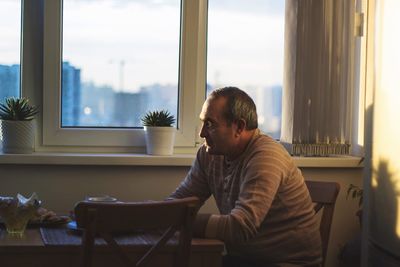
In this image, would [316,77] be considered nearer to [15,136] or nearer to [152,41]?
[152,41]

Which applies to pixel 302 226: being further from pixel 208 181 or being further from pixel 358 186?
pixel 358 186

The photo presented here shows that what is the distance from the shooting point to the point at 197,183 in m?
2.37

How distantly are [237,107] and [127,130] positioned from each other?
84cm

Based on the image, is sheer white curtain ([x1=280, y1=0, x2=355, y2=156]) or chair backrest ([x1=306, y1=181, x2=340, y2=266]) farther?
sheer white curtain ([x1=280, y1=0, x2=355, y2=156])

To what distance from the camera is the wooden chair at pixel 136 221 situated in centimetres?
149

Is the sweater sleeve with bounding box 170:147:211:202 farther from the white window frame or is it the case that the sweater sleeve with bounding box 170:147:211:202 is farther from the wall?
the white window frame

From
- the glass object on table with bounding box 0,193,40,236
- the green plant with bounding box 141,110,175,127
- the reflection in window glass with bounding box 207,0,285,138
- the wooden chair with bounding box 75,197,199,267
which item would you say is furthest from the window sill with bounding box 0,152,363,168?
the wooden chair with bounding box 75,197,199,267

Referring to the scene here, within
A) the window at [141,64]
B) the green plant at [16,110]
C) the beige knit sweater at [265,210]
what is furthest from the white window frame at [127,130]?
the beige knit sweater at [265,210]

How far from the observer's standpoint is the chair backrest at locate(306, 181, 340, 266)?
2.23 metres

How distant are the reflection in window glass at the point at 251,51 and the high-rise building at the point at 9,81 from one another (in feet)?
2.82

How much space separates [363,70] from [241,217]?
1.33 meters

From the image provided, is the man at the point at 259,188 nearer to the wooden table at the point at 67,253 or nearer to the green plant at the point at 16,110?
the wooden table at the point at 67,253

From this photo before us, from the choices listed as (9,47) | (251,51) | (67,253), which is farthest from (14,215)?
(251,51)

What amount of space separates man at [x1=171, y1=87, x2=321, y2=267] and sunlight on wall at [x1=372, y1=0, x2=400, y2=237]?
0.88 ft
